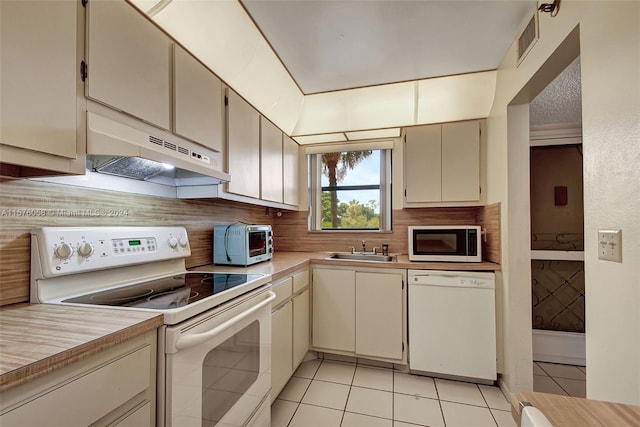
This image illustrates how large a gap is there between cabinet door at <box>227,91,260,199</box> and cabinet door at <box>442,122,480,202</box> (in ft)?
5.39

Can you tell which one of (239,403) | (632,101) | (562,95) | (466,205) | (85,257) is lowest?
(239,403)

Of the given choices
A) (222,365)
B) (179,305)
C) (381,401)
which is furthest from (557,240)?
(179,305)

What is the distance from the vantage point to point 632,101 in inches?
32.5

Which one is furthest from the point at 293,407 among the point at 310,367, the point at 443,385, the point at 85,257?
the point at 85,257

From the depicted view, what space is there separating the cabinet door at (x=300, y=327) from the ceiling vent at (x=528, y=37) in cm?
215

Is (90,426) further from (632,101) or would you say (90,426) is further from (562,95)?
(562,95)

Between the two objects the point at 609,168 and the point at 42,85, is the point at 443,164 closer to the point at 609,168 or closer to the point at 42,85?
the point at 609,168

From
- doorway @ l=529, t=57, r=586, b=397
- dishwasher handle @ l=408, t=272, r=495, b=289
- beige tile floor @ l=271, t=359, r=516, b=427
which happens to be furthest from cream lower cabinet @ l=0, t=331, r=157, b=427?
doorway @ l=529, t=57, r=586, b=397

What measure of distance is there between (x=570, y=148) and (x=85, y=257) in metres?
3.73

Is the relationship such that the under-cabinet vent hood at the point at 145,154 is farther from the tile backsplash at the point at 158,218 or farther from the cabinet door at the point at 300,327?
the cabinet door at the point at 300,327

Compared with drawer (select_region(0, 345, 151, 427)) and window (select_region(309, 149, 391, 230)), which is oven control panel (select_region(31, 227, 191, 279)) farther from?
window (select_region(309, 149, 391, 230))

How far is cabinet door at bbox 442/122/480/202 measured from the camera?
96.0 inches

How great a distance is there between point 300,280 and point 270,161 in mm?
1017

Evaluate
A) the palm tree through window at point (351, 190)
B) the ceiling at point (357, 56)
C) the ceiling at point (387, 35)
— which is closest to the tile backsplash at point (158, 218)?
the palm tree through window at point (351, 190)
